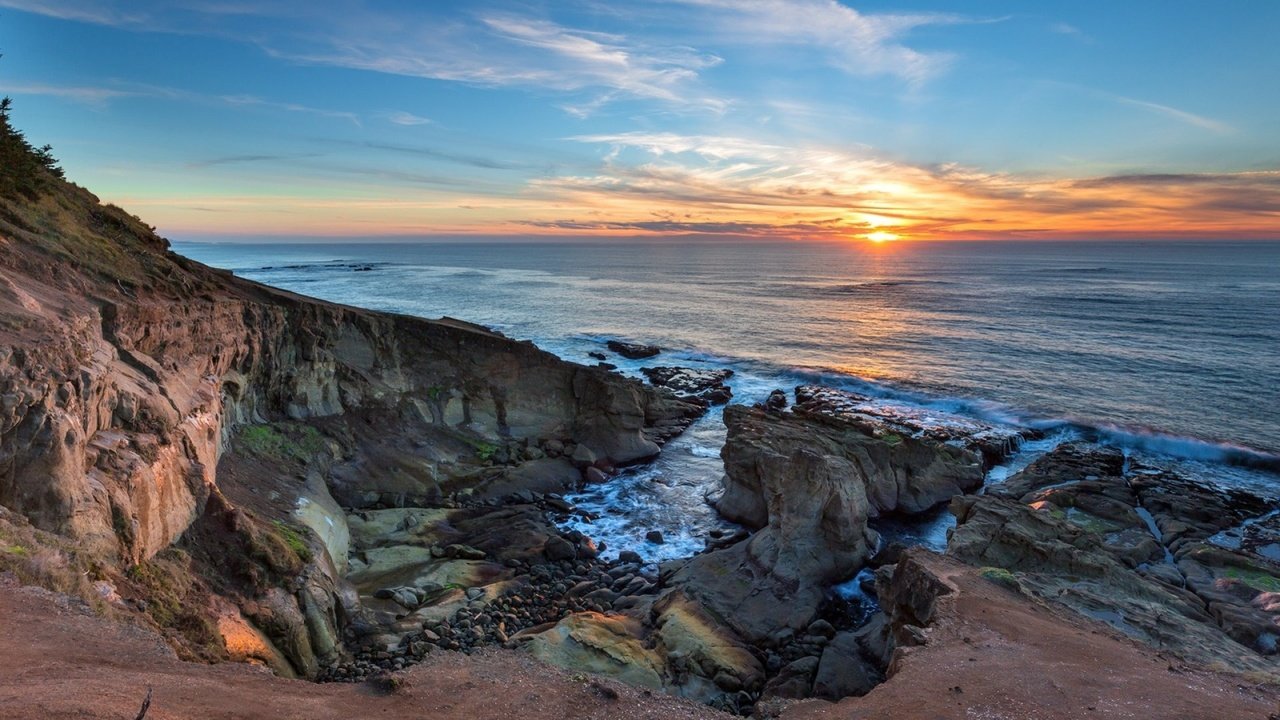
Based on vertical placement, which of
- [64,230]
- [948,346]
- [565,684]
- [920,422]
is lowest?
[920,422]

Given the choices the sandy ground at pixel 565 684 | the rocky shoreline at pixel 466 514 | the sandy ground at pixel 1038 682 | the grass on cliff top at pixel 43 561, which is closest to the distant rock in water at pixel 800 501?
the rocky shoreline at pixel 466 514

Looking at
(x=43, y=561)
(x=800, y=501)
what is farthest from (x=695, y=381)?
(x=43, y=561)

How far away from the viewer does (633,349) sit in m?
58.9

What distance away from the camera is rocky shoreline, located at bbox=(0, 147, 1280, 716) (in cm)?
1202

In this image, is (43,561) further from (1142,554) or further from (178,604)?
Answer: (1142,554)

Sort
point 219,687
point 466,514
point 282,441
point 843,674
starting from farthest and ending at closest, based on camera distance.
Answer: point 466,514 → point 282,441 → point 843,674 → point 219,687

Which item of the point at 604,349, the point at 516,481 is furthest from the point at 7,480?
the point at 604,349

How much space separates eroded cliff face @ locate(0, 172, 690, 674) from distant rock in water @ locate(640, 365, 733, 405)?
7761 millimetres

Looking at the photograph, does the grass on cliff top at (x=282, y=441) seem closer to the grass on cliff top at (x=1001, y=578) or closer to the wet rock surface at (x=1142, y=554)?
the grass on cliff top at (x=1001, y=578)

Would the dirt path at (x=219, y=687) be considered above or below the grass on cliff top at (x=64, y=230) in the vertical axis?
below

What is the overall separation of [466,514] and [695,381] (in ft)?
87.7

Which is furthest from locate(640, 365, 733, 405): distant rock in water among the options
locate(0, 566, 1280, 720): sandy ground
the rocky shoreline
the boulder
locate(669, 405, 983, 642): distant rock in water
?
locate(0, 566, 1280, 720): sandy ground

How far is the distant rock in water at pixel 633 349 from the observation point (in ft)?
191

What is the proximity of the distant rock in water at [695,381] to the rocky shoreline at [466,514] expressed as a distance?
11957 millimetres
